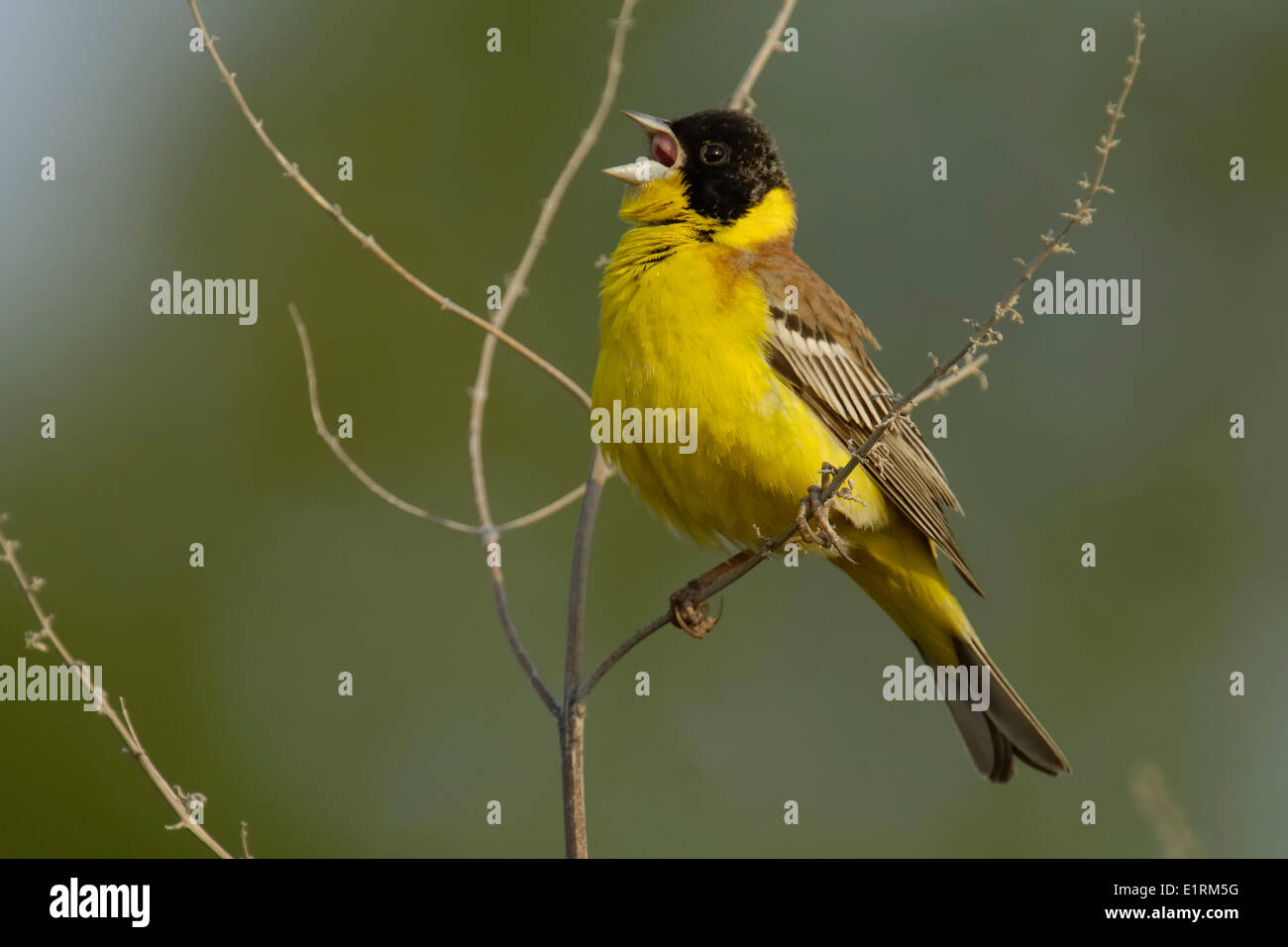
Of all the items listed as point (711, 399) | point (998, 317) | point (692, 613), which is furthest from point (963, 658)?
point (998, 317)

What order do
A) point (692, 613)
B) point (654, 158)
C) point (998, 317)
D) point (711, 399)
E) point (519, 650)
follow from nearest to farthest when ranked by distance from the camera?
point (998, 317), point (519, 650), point (711, 399), point (692, 613), point (654, 158)

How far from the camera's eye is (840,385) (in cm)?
511

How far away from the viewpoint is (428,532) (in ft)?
29.8

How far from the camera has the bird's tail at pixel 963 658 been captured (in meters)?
5.25

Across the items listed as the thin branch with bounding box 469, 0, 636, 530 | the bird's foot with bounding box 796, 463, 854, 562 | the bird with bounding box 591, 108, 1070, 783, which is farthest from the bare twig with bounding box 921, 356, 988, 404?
the thin branch with bounding box 469, 0, 636, 530

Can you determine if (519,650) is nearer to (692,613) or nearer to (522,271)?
(522,271)

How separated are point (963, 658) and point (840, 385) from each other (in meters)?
1.20

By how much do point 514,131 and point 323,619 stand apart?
11.2 feet

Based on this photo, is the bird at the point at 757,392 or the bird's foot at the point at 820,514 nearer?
the bird's foot at the point at 820,514

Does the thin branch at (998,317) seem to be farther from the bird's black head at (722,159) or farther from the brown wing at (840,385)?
the bird's black head at (722,159)

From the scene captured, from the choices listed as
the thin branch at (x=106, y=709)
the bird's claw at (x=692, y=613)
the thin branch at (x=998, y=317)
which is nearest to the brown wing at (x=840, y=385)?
the bird's claw at (x=692, y=613)

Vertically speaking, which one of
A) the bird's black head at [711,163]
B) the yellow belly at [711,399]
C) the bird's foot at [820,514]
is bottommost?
the bird's foot at [820,514]

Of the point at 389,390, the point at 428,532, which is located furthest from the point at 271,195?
the point at 428,532

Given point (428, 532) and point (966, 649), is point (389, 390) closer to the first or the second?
point (428, 532)
